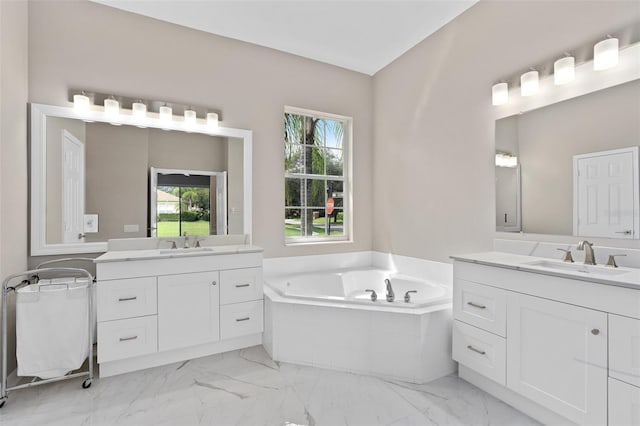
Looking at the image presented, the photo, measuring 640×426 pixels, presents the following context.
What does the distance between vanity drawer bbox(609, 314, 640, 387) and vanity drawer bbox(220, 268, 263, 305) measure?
2.21 meters

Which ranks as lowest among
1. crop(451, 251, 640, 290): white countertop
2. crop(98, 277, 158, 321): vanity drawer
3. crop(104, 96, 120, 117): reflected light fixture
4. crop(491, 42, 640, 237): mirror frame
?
crop(98, 277, 158, 321): vanity drawer

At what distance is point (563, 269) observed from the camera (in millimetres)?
1692

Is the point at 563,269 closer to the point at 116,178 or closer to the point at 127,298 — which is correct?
the point at 127,298

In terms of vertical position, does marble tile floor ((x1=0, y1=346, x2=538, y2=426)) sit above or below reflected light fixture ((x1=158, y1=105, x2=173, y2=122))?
below

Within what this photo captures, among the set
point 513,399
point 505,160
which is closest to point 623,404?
point 513,399

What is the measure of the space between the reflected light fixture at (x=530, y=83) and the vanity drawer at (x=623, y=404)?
5.69 ft

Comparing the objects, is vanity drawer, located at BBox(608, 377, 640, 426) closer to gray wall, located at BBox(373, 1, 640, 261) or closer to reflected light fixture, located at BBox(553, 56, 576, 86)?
gray wall, located at BBox(373, 1, 640, 261)

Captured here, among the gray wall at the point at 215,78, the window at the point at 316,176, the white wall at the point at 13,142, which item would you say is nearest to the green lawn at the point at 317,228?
the window at the point at 316,176

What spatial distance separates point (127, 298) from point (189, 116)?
1612mm

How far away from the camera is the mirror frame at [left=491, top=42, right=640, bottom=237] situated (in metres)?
1.67

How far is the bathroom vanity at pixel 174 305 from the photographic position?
215 centimetres

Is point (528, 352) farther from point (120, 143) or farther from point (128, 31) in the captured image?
point (128, 31)

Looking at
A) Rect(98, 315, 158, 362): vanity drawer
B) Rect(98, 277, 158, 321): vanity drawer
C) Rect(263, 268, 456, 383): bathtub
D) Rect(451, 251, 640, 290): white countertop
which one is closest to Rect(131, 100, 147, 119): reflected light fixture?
Rect(98, 277, 158, 321): vanity drawer

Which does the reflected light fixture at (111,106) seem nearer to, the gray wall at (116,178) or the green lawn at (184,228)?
the gray wall at (116,178)
